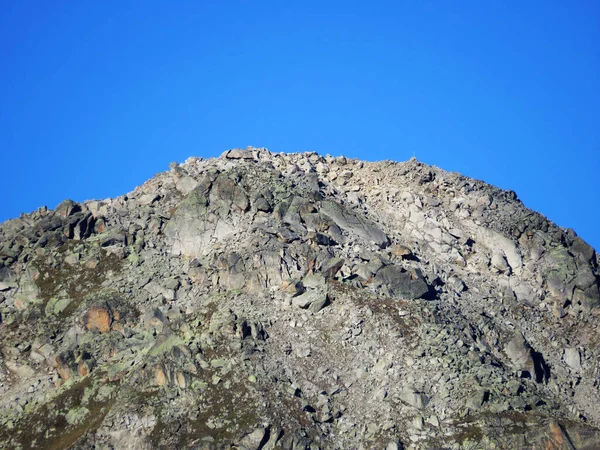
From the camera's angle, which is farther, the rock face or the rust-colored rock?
the rust-colored rock

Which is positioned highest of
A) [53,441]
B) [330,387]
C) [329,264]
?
[329,264]

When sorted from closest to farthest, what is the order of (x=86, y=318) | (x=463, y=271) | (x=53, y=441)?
(x=53, y=441) < (x=86, y=318) < (x=463, y=271)

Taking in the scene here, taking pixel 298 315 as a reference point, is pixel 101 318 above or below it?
below

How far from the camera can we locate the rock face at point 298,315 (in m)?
95.9

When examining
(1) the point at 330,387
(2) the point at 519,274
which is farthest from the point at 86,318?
(2) the point at 519,274

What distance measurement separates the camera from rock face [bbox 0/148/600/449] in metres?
95.9

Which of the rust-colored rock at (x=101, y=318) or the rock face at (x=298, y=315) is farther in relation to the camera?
the rust-colored rock at (x=101, y=318)

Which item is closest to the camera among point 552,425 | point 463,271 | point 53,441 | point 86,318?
point 552,425

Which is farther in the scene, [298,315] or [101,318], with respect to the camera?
[101,318]

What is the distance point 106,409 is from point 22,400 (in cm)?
986

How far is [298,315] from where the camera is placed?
106 meters

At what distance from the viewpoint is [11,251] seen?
12062 cm

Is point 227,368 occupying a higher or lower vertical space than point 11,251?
lower

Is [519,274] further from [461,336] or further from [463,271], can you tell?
[461,336]
